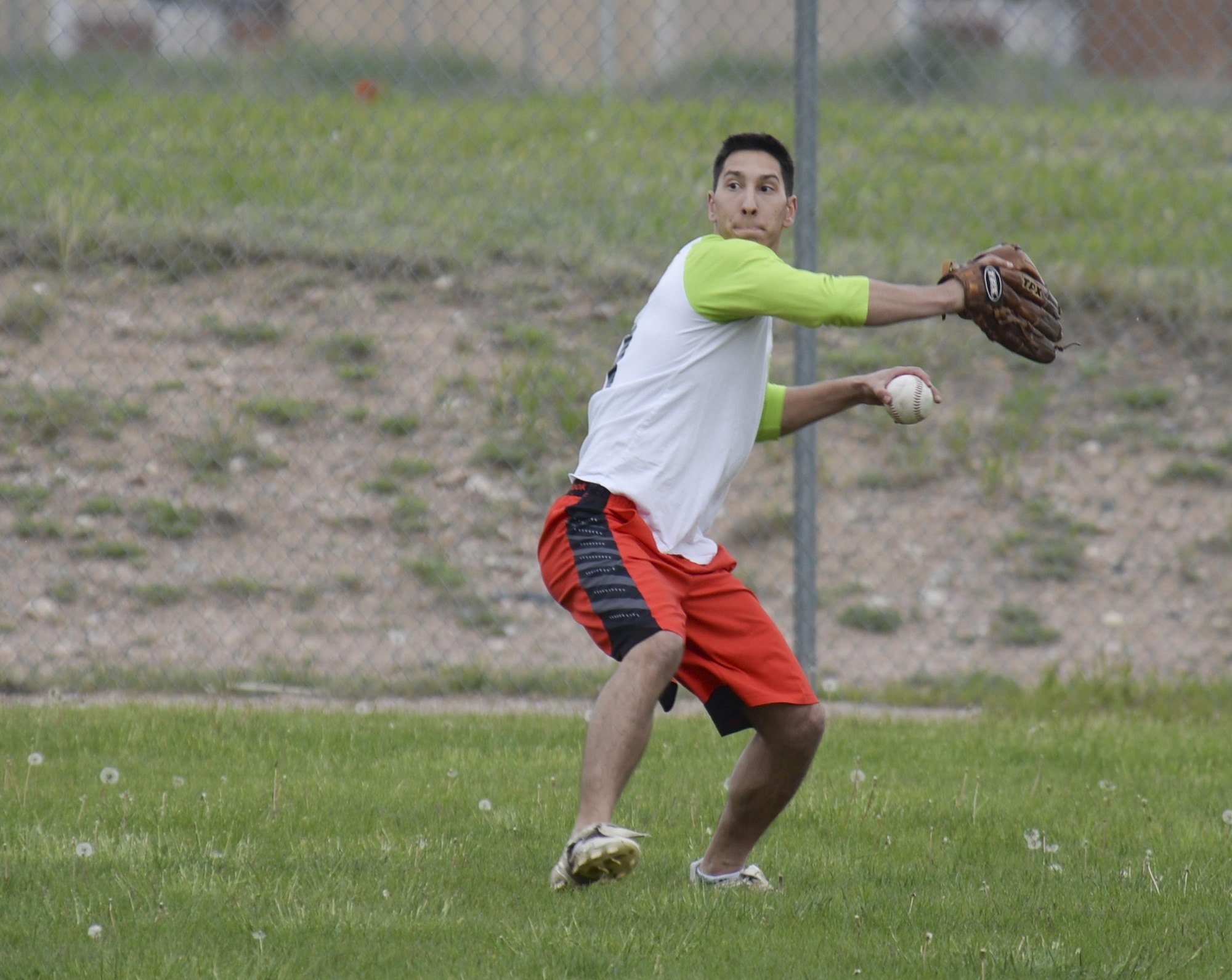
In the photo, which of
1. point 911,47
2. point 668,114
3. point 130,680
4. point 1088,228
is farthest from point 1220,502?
point 130,680

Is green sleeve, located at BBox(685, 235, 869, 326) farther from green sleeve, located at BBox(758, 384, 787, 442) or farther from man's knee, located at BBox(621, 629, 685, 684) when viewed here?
man's knee, located at BBox(621, 629, 685, 684)

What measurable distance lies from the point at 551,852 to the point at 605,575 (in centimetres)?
93

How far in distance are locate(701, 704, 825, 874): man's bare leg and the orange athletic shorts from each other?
0.05 m

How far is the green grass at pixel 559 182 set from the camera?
28.9 feet

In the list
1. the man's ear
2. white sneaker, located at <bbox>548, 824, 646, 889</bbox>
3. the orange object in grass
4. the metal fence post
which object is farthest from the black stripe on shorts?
the orange object in grass

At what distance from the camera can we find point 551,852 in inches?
165

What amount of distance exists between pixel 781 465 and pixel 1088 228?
3.13m

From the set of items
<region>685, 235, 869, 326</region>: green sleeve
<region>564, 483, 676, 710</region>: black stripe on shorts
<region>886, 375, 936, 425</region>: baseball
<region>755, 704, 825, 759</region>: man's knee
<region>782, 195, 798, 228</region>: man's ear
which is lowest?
<region>755, 704, 825, 759</region>: man's knee

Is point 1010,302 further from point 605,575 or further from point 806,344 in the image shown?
point 806,344

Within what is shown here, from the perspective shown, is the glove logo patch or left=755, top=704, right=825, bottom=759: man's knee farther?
left=755, top=704, right=825, bottom=759: man's knee

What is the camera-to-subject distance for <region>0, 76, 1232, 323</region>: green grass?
8805 mm

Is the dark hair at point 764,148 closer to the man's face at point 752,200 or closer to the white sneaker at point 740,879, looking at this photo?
the man's face at point 752,200

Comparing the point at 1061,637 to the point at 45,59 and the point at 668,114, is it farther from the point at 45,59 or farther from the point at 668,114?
the point at 45,59

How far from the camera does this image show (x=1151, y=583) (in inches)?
333
